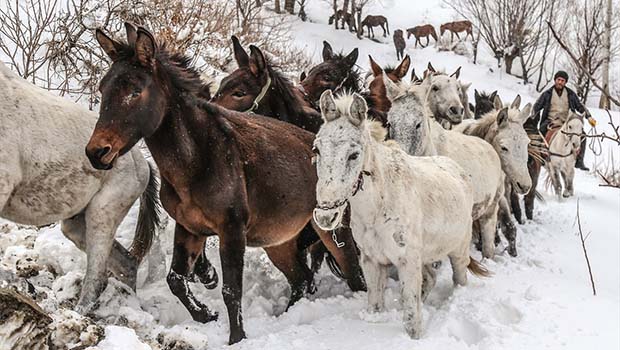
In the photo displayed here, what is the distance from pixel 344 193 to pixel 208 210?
1.02 meters

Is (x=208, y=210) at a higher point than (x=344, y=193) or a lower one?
lower

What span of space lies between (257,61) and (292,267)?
1.95 m

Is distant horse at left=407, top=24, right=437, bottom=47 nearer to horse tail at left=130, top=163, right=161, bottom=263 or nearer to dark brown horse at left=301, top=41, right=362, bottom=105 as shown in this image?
dark brown horse at left=301, top=41, right=362, bottom=105

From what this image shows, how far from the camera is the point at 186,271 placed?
4.57 m

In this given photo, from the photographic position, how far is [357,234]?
429 cm

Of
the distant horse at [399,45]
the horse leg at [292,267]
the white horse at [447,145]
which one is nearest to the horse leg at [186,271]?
the horse leg at [292,267]

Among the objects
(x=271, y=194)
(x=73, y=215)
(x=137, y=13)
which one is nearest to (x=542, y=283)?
(x=271, y=194)

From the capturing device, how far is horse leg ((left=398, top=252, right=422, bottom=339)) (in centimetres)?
416

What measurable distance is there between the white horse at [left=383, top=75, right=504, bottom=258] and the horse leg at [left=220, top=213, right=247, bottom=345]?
2.17 metres

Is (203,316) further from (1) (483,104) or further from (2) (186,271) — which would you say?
(1) (483,104)

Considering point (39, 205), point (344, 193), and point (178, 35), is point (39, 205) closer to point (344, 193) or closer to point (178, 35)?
point (344, 193)

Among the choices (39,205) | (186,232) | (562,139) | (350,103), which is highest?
(350,103)

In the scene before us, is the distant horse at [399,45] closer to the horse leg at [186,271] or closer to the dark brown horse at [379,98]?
the dark brown horse at [379,98]

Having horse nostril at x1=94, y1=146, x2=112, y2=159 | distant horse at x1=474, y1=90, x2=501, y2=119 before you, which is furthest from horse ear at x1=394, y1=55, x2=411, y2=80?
horse nostril at x1=94, y1=146, x2=112, y2=159
